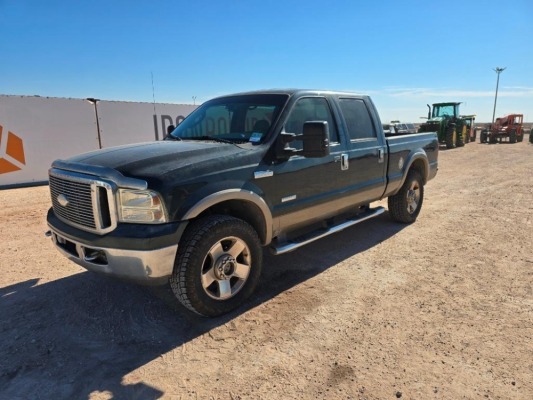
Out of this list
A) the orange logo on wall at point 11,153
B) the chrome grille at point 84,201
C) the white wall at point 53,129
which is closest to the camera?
the chrome grille at point 84,201

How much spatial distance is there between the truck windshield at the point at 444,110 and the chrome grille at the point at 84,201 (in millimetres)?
24797

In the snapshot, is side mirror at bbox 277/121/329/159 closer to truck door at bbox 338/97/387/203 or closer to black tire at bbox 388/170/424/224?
truck door at bbox 338/97/387/203

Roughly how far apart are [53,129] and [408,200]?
1032 cm

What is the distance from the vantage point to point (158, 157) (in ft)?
10.1

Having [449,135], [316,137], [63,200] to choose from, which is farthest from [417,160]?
[449,135]

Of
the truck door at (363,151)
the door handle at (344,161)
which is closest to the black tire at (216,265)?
the door handle at (344,161)

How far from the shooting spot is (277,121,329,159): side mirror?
3.33 m

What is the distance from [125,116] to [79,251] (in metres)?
10.5

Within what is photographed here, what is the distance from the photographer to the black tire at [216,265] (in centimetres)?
295

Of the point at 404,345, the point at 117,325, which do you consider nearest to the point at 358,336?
the point at 404,345

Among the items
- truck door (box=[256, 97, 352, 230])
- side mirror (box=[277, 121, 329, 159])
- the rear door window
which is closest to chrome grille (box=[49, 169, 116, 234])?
truck door (box=[256, 97, 352, 230])

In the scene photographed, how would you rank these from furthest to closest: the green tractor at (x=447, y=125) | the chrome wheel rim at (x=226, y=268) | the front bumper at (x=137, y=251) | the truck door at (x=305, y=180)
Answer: the green tractor at (x=447, y=125), the truck door at (x=305, y=180), the chrome wheel rim at (x=226, y=268), the front bumper at (x=137, y=251)

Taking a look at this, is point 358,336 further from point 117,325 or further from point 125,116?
point 125,116

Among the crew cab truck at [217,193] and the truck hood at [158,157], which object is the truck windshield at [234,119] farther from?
the truck hood at [158,157]
